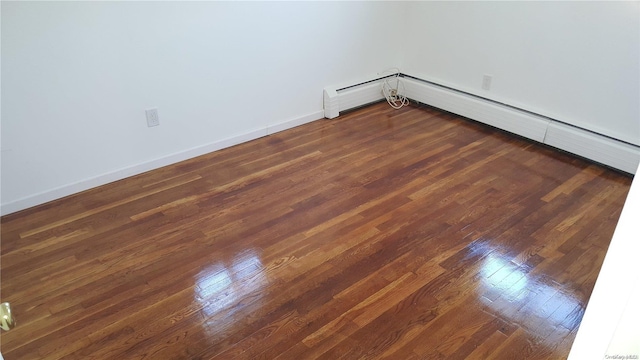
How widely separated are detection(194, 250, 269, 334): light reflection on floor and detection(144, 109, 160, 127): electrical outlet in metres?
1.21

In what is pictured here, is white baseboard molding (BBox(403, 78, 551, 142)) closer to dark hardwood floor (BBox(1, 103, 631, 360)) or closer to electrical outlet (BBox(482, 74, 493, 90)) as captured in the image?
electrical outlet (BBox(482, 74, 493, 90))

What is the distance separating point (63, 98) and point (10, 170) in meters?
0.49

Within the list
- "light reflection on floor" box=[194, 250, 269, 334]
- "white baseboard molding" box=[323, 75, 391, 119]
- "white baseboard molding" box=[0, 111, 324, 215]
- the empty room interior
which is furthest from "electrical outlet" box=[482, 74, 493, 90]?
"light reflection on floor" box=[194, 250, 269, 334]

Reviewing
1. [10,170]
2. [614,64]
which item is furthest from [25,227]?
[614,64]

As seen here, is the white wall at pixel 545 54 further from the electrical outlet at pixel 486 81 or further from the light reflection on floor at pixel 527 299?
the light reflection on floor at pixel 527 299

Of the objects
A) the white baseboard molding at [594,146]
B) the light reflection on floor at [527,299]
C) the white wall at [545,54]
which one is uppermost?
the white wall at [545,54]

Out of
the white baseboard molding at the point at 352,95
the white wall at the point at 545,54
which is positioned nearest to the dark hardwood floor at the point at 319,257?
the white wall at the point at 545,54

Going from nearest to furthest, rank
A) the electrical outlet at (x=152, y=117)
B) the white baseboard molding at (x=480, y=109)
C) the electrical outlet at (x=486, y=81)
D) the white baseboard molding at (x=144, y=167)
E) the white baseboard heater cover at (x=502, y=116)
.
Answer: the white baseboard molding at (x=144, y=167) < the electrical outlet at (x=152, y=117) < the white baseboard heater cover at (x=502, y=116) < the white baseboard molding at (x=480, y=109) < the electrical outlet at (x=486, y=81)

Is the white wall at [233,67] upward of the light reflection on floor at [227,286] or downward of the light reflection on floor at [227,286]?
upward

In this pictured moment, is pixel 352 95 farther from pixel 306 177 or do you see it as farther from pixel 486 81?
pixel 306 177

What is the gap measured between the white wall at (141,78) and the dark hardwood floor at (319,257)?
19 cm

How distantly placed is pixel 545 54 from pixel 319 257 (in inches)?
91.7

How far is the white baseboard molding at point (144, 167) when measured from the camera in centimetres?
283

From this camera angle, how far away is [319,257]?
244 centimetres
